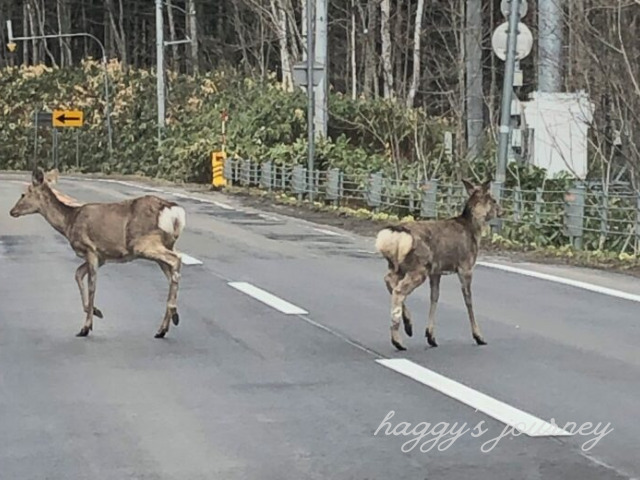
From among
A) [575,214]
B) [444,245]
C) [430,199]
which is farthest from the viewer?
[430,199]

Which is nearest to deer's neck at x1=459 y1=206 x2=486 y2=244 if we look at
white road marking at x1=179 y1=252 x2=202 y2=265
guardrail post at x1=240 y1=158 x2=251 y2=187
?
white road marking at x1=179 y1=252 x2=202 y2=265

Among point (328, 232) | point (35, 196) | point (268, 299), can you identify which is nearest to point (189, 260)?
point (268, 299)

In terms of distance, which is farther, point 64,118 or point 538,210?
point 64,118

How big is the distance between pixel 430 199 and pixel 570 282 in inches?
377

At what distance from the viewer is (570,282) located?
53.5ft

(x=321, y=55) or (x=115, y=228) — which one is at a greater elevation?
(x=321, y=55)

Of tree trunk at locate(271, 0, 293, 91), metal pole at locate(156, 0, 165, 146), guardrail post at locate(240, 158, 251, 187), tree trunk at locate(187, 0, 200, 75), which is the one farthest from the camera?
tree trunk at locate(187, 0, 200, 75)

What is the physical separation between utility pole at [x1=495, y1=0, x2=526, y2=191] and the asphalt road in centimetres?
532

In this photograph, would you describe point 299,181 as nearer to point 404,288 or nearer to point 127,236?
point 127,236

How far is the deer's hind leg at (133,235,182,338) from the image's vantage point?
11.4 m

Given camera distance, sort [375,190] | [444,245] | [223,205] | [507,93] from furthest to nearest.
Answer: [223,205], [375,190], [507,93], [444,245]

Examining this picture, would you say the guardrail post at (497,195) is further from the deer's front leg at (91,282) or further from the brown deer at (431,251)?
the deer's front leg at (91,282)

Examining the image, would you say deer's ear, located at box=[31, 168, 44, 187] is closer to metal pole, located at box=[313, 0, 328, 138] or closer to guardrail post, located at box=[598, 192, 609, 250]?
guardrail post, located at box=[598, 192, 609, 250]

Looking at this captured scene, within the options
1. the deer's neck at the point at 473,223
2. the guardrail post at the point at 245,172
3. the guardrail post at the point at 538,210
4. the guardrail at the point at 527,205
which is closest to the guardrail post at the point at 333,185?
the guardrail at the point at 527,205
